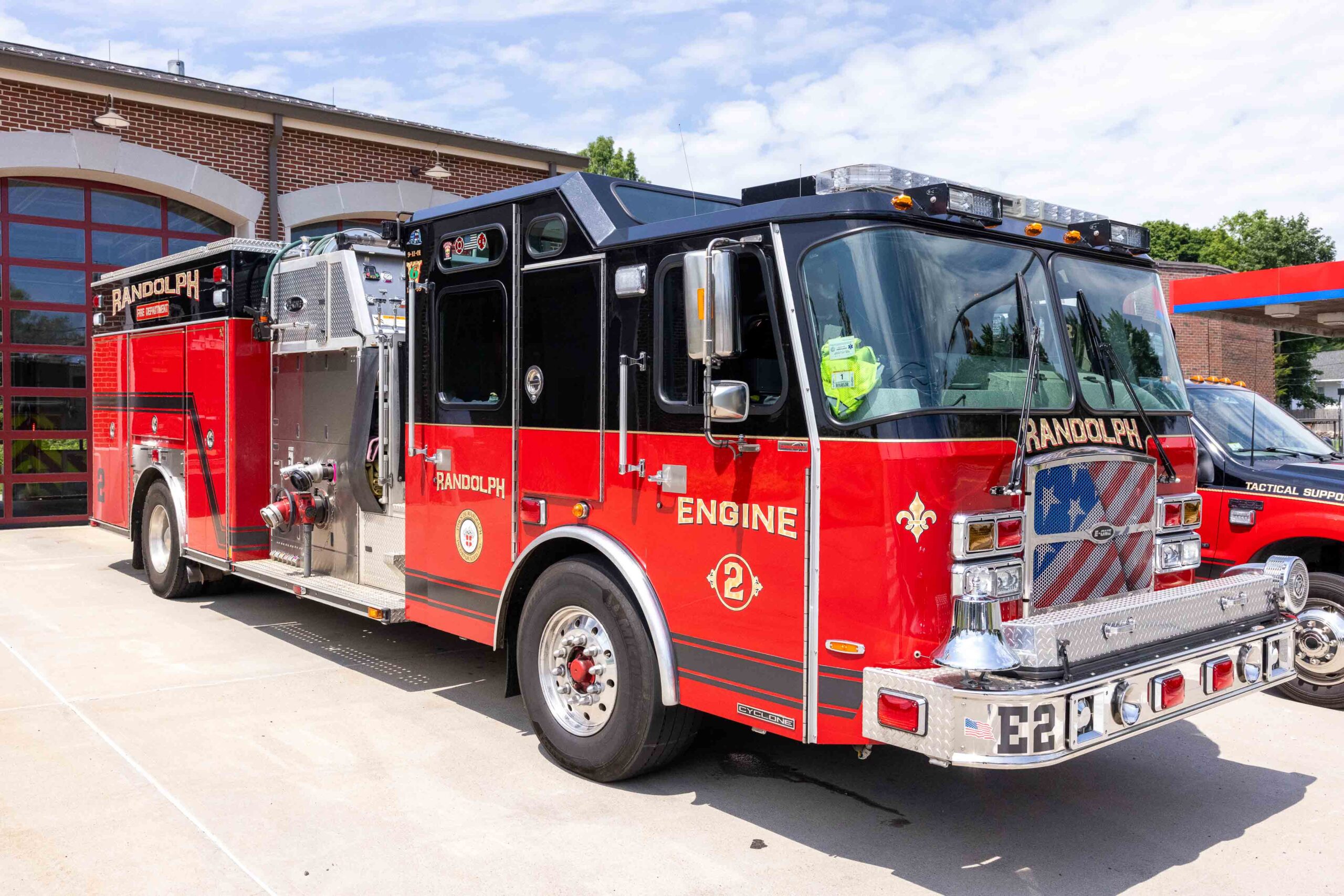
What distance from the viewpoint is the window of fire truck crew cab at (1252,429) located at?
6996mm

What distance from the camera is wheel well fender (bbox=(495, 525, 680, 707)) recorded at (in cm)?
447

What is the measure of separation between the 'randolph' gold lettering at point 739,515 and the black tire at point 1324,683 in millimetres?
3915

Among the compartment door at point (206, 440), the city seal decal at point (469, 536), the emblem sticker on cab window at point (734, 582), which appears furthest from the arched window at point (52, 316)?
the emblem sticker on cab window at point (734, 582)

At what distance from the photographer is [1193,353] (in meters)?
24.9

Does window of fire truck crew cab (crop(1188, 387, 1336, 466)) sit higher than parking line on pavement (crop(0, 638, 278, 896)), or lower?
higher

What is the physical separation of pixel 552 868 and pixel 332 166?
14257 mm

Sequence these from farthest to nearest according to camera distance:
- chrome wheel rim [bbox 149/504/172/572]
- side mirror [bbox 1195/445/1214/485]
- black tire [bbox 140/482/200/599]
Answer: chrome wheel rim [bbox 149/504/172/572], black tire [bbox 140/482/200/599], side mirror [bbox 1195/445/1214/485]

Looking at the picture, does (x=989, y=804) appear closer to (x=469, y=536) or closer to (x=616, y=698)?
(x=616, y=698)

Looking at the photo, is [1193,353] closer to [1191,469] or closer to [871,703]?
[1191,469]

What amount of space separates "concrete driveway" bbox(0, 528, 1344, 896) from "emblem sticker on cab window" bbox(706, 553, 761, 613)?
3.26 ft

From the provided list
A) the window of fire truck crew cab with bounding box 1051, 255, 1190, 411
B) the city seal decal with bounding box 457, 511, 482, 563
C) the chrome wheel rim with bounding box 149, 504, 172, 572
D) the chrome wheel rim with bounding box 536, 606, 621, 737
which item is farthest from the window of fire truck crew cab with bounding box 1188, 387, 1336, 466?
the chrome wheel rim with bounding box 149, 504, 172, 572

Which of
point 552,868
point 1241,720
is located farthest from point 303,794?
point 1241,720

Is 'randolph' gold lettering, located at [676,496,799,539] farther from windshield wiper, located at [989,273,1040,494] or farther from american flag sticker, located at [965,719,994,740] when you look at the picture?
american flag sticker, located at [965,719,994,740]

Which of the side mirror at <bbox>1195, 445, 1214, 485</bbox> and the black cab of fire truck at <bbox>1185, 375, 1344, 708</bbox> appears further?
the side mirror at <bbox>1195, 445, 1214, 485</bbox>
